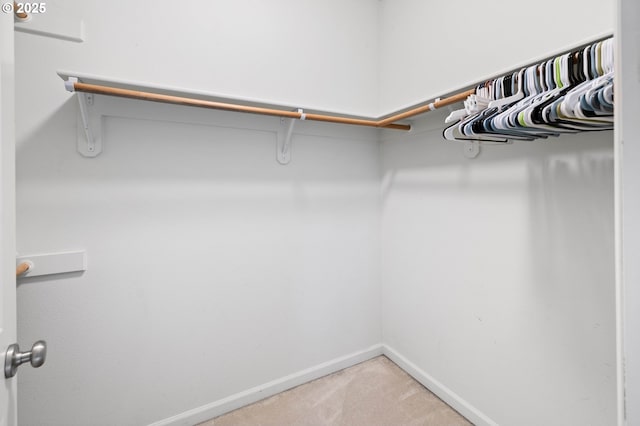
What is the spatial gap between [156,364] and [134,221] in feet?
2.28

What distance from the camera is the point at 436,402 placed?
1.54m

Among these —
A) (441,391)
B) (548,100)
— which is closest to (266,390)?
(441,391)

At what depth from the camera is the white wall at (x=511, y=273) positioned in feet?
3.31

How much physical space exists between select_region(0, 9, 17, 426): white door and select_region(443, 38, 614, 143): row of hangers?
4.20ft

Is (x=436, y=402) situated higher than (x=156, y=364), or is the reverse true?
(x=156, y=364)

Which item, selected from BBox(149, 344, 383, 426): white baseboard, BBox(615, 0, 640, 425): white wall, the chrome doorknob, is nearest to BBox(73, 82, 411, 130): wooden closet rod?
the chrome doorknob

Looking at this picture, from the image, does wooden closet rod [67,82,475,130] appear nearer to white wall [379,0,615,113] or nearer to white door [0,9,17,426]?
white wall [379,0,615,113]

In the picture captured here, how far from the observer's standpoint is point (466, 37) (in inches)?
54.4

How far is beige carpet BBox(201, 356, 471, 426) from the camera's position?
1431 millimetres

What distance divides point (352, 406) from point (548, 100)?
162 cm

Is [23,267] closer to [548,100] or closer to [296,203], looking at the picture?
[296,203]

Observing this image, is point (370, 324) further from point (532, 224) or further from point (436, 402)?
point (532, 224)

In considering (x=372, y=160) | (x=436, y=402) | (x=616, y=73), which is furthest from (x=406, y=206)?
(x=616, y=73)

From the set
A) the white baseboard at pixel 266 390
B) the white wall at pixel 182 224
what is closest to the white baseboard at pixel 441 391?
the white baseboard at pixel 266 390
